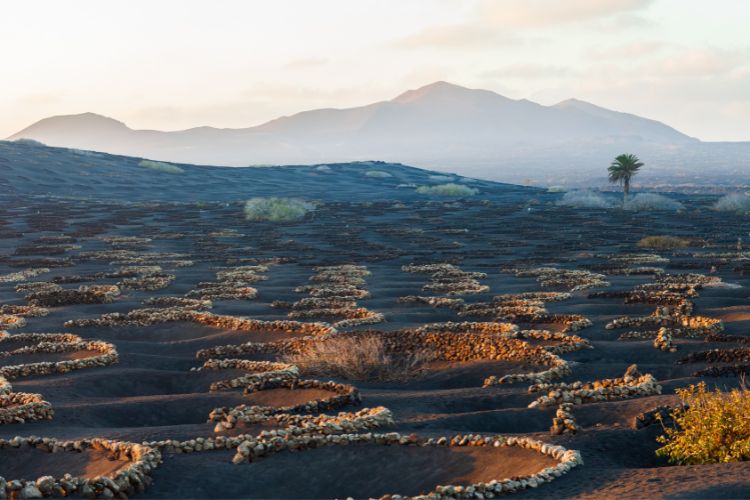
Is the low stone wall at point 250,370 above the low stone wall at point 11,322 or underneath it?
above

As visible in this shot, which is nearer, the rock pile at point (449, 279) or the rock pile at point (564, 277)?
the rock pile at point (449, 279)

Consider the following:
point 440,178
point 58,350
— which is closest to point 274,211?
point 58,350

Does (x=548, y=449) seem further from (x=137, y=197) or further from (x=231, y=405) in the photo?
(x=137, y=197)

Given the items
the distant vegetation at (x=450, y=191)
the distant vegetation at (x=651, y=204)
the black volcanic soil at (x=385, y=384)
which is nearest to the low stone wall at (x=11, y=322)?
the black volcanic soil at (x=385, y=384)

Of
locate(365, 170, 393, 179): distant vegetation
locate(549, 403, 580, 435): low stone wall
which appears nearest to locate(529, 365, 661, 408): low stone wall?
locate(549, 403, 580, 435): low stone wall

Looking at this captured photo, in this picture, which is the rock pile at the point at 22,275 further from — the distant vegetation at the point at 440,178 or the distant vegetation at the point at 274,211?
the distant vegetation at the point at 440,178
